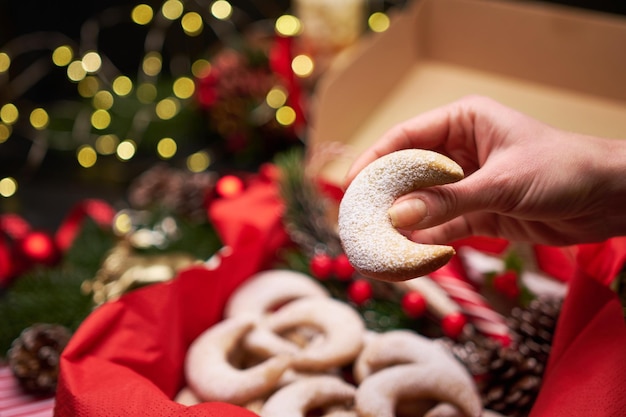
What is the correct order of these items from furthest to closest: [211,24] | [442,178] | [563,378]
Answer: [211,24]
[563,378]
[442,178]

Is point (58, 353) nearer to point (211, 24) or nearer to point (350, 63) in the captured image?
point (350, 63)

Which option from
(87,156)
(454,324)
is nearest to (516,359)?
(454,324)

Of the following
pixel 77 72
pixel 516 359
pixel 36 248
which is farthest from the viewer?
pixel 77 72

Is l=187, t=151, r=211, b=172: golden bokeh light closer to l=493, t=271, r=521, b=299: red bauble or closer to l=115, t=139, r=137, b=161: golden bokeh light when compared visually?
l=115, t=139, r=137, b=161: golden bokeh light

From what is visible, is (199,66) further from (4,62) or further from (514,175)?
(514,175)

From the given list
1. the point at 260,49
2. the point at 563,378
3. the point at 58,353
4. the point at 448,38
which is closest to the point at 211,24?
the point at 260,49

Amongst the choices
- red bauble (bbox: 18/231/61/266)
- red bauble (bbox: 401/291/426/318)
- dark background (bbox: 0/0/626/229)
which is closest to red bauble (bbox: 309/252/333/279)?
red bauble (bbox: 401/291/426/318)

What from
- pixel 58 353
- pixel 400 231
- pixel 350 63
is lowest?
pixel 58 353
